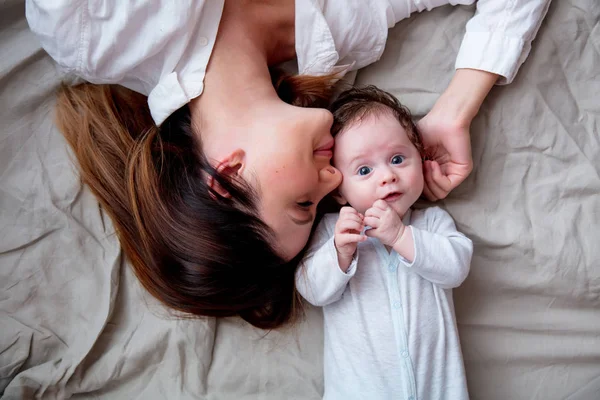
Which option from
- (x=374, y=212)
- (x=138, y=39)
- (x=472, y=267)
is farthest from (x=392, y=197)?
(x=138, y=39)

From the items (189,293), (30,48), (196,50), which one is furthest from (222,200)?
(30,48)

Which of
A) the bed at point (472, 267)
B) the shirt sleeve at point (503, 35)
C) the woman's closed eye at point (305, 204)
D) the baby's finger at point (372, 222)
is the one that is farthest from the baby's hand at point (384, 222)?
the shirt sleeve at point (503, 35)

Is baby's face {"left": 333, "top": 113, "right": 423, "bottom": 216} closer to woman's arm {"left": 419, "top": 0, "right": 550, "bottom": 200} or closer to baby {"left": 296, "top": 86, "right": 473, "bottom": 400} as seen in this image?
baby {"left": 296, "top": 86, "right": 473, "bottom": 400}

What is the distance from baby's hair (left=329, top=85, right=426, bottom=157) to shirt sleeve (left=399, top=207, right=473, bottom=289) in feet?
0.64

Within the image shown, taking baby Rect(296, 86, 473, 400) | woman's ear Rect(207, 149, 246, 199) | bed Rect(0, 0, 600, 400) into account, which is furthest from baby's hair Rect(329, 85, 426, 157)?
woman's ear Rect(207, 149, 246, 199)

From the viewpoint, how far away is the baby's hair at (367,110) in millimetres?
1112

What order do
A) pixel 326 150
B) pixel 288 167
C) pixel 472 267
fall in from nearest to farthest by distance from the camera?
pixel 288 167 < pixel 326 150 < pixel 472 267

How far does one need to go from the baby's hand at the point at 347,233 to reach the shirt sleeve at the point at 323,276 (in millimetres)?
17

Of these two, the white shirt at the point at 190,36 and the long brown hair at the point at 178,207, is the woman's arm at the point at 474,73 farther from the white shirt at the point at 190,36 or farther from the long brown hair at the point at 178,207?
the long brown hair at the point at 178,207

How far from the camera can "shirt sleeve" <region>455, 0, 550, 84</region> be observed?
44.7 inches

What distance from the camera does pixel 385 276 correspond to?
3.67 ft

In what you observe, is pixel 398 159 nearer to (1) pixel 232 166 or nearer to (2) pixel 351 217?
(2) pixel 351 217

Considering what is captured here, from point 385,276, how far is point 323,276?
133 millimetres

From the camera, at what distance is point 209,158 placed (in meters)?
1.05
